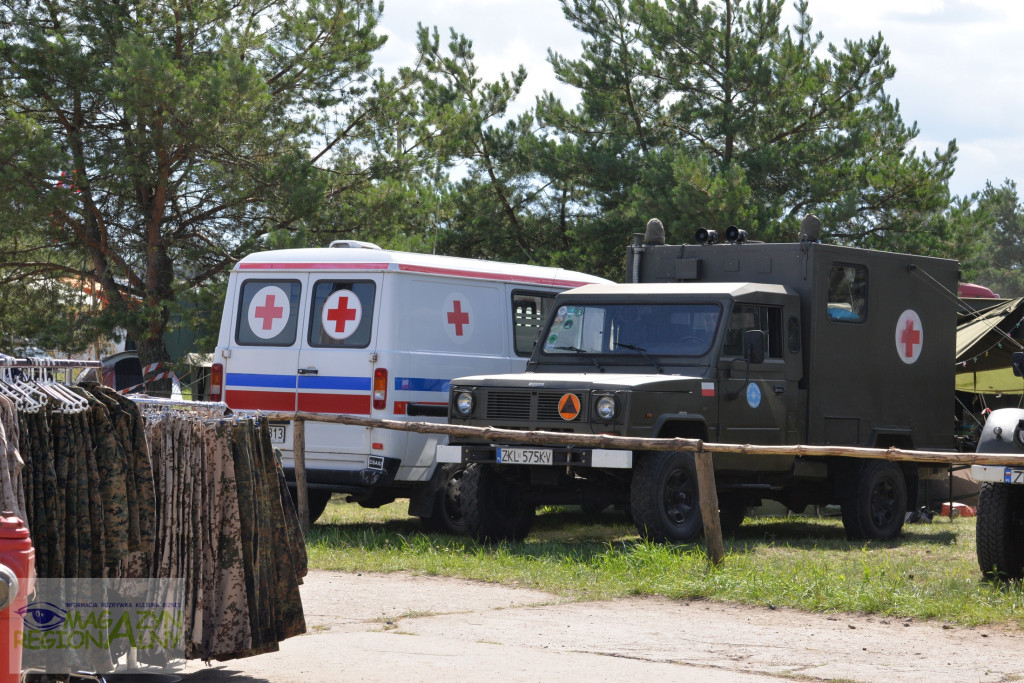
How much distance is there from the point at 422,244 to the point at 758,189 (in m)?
6.07

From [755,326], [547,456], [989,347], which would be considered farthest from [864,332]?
[989,347]

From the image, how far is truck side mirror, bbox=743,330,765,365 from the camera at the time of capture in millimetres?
10805

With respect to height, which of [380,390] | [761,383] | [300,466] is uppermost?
[761,383]

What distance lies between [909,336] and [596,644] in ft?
22.8

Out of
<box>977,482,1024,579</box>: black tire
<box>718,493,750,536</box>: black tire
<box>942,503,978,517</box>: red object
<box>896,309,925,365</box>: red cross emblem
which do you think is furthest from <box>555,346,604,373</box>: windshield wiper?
<box>942,503,978,517</box>: red object

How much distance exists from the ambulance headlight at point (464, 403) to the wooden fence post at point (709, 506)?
7.55 ft

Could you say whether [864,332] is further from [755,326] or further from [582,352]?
[582,352]

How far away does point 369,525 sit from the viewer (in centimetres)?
1289

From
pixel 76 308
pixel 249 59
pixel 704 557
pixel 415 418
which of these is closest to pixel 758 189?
pixel 249 59

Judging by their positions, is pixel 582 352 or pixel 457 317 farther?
pixel 457 317

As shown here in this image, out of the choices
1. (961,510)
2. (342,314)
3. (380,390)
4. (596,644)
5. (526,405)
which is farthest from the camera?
(961,510)

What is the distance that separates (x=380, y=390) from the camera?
1113 cm

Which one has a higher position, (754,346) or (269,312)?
(269,312)

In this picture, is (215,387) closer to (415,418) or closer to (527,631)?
(415,418)
